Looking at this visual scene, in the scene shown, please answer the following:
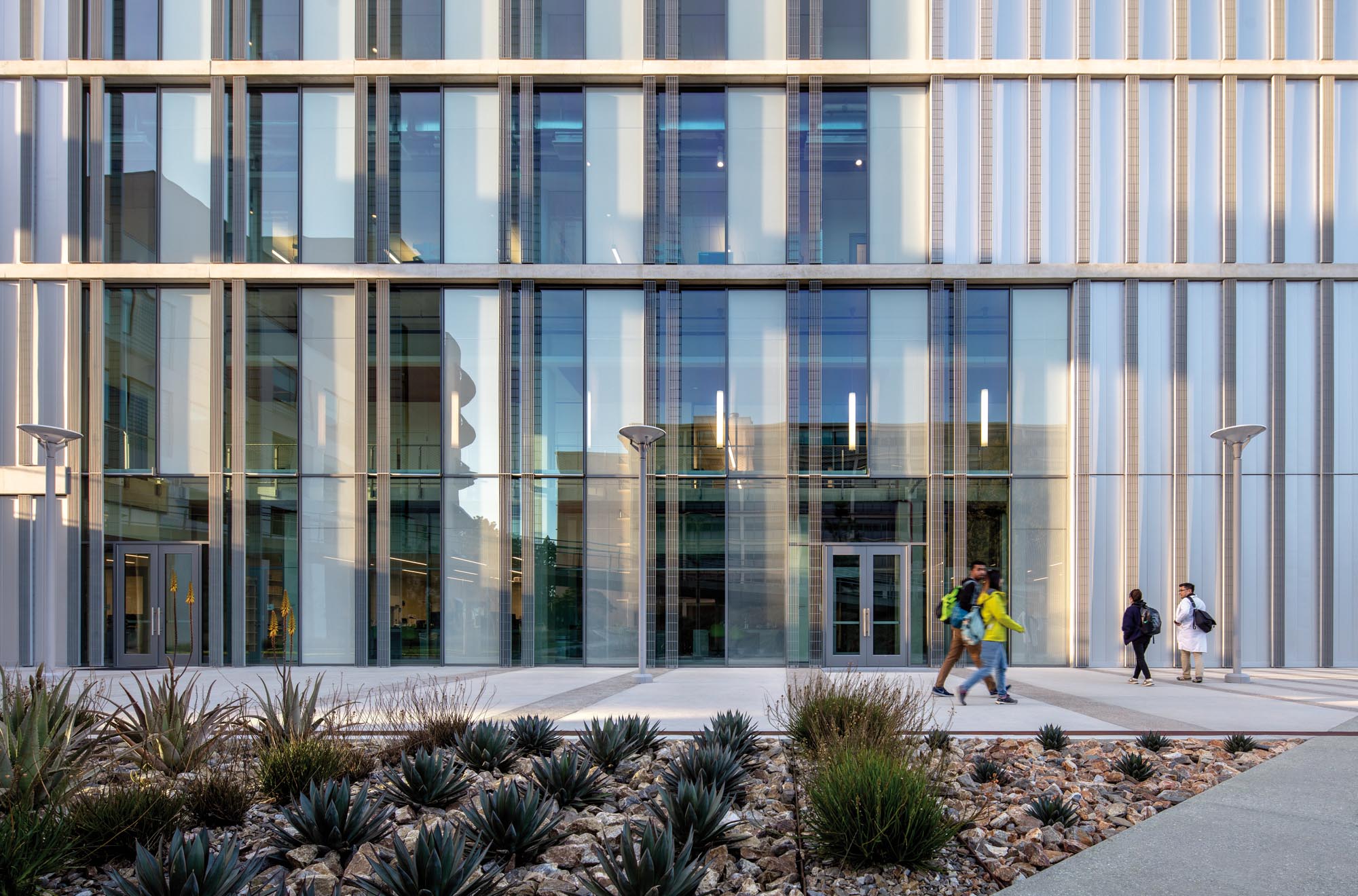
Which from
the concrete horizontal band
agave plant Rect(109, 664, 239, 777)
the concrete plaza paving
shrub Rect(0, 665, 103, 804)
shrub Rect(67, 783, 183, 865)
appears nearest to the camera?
shrub Rect(67, 783, 183, 865)

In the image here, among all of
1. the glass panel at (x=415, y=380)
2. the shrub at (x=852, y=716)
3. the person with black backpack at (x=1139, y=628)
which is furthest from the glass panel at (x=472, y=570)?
the person with black backpack at (x=1139, y=628)

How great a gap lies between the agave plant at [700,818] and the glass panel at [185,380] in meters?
15.8

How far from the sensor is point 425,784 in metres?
6.35

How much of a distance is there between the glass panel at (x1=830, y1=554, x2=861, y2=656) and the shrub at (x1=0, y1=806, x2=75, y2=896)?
1421cm

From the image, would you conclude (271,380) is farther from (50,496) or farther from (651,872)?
(651,872)

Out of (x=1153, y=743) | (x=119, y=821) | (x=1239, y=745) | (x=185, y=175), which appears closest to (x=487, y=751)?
(x=119, y=821)

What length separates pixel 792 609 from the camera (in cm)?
1759

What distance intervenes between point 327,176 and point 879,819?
17.9 meters

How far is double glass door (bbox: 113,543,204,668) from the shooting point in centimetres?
1739

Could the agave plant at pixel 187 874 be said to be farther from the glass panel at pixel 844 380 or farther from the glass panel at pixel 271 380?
the glass panel at pixel 271 380

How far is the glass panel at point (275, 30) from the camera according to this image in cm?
1838

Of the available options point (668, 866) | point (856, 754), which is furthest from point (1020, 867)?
point (668, 866)

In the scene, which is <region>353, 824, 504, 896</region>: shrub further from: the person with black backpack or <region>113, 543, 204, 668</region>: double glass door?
<region>113, 543, 204, 668</region>: double glass door

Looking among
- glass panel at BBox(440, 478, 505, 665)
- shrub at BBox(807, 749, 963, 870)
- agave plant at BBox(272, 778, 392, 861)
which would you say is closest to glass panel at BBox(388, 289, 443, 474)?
glass panel at BBox(440, 478, 505, 665)
